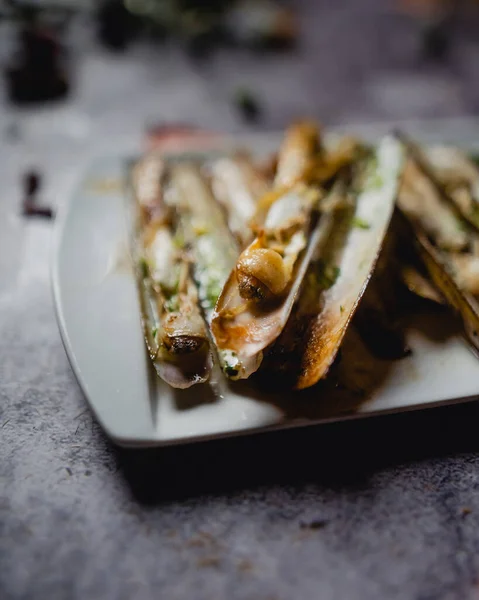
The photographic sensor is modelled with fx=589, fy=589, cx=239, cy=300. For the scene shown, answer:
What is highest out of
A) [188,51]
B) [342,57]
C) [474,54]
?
[474,54]

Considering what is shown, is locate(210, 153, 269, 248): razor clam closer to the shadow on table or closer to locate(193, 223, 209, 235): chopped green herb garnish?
locate(193, 223, 209, 235): chopped green herb garnish

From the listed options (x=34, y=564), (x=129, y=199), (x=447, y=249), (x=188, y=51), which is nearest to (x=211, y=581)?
(x=34, y=564)

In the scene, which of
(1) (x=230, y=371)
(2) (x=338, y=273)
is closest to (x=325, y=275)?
(2) (x=338, y=273)

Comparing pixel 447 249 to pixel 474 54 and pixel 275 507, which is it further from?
pixel 474 54

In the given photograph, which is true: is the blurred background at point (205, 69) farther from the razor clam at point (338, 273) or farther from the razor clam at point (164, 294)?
the razor clam at point (338, 273)

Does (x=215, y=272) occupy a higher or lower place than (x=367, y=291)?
lower

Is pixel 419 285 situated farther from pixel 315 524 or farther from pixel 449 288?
pixel 315 524

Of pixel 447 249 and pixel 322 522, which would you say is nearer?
pixel 322 522
